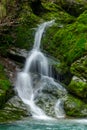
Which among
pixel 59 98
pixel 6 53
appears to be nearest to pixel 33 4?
pixel 6 53

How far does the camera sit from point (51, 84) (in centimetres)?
2003

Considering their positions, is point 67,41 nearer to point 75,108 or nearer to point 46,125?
point 75,108

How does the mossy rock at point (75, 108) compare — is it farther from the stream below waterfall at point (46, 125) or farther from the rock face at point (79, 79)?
the stream below waterfall at point (46, 125)

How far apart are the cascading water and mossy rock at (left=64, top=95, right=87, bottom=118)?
1.12 ft

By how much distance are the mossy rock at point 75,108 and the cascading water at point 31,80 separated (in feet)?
1.12

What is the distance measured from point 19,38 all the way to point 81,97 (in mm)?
7094

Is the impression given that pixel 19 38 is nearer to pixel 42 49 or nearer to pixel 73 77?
pixel 42 49

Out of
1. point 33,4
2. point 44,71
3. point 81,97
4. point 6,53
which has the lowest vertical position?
point 81,97

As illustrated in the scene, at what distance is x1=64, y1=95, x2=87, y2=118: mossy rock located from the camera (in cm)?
1781

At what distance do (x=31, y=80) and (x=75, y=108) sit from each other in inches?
143

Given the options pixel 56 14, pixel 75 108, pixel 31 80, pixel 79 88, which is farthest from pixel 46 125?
pixel 56 14

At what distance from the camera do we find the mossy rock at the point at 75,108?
58.4 feet

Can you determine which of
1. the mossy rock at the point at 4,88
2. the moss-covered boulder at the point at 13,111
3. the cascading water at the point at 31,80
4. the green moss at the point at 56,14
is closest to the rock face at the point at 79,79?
the cascading water at the point at 31,80

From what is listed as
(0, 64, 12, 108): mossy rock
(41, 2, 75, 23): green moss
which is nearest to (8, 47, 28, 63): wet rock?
(0, 64, 12, 108): mossy rock
